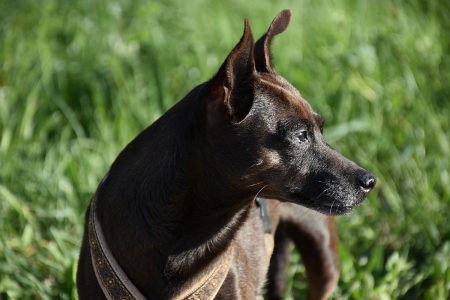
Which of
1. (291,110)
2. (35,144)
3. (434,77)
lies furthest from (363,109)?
(291,110)

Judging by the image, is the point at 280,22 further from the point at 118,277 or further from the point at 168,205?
the point at 118,277

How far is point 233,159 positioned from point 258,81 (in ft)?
0.88

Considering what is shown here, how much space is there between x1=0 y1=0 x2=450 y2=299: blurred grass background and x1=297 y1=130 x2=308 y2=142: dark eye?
1302mm

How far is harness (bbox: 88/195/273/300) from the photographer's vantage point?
2.69 meters

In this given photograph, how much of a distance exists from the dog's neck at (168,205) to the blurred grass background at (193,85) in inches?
37.3

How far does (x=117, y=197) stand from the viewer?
2.71 metres

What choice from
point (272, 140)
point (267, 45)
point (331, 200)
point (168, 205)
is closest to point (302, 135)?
point (272, 140)

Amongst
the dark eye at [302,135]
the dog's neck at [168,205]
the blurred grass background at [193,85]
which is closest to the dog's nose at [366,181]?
the dark eye at [302,135]

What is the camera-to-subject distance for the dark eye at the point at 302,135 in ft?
8.83

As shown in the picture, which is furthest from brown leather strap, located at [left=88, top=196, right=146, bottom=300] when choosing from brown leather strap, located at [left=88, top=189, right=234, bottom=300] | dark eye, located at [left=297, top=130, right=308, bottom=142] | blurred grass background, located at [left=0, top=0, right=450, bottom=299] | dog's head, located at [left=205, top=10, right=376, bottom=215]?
blurred grass background, located at [left=0, top=0, right=450, bottom=299]

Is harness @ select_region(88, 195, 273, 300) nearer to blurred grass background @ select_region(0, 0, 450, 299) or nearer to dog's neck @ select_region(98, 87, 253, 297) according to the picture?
dog's neck @ select_region(98, 87, 253, 297)

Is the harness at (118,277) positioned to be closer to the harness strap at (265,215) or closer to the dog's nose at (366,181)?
the harness strap at (265,215)

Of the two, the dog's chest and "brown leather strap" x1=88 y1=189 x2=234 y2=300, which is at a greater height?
"brown leather strap" x1=88 y1=189 x2=234 y2=300

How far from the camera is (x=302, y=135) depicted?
2.71 meters
